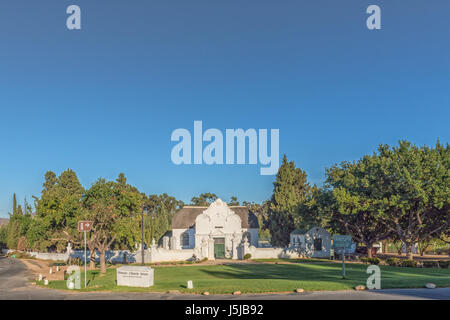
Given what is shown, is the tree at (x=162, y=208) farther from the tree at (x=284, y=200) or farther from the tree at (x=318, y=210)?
the tree at (x=318, y=210)

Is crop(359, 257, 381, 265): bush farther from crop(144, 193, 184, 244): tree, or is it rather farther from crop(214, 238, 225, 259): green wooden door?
crop(144, 193, 184, 244): tree

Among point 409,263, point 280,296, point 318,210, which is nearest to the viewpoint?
point 280,296

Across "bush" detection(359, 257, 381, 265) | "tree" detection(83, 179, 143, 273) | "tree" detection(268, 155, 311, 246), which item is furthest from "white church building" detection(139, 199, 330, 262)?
"bush" detection(359, 257, 381, 265)

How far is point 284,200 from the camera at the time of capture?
67.8 metres

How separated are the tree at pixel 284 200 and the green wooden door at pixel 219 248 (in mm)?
11939

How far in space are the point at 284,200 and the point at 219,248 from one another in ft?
49.7

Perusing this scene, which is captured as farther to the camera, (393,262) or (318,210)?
(318,210)

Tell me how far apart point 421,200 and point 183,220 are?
4034cm

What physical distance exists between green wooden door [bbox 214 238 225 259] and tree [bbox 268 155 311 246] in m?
11.9

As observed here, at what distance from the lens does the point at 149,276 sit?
26.1m

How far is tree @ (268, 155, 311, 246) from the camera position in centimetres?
6731

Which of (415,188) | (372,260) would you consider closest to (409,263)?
(372,260)

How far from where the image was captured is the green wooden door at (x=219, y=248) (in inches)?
2374

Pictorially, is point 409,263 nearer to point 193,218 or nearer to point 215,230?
point 215,230
